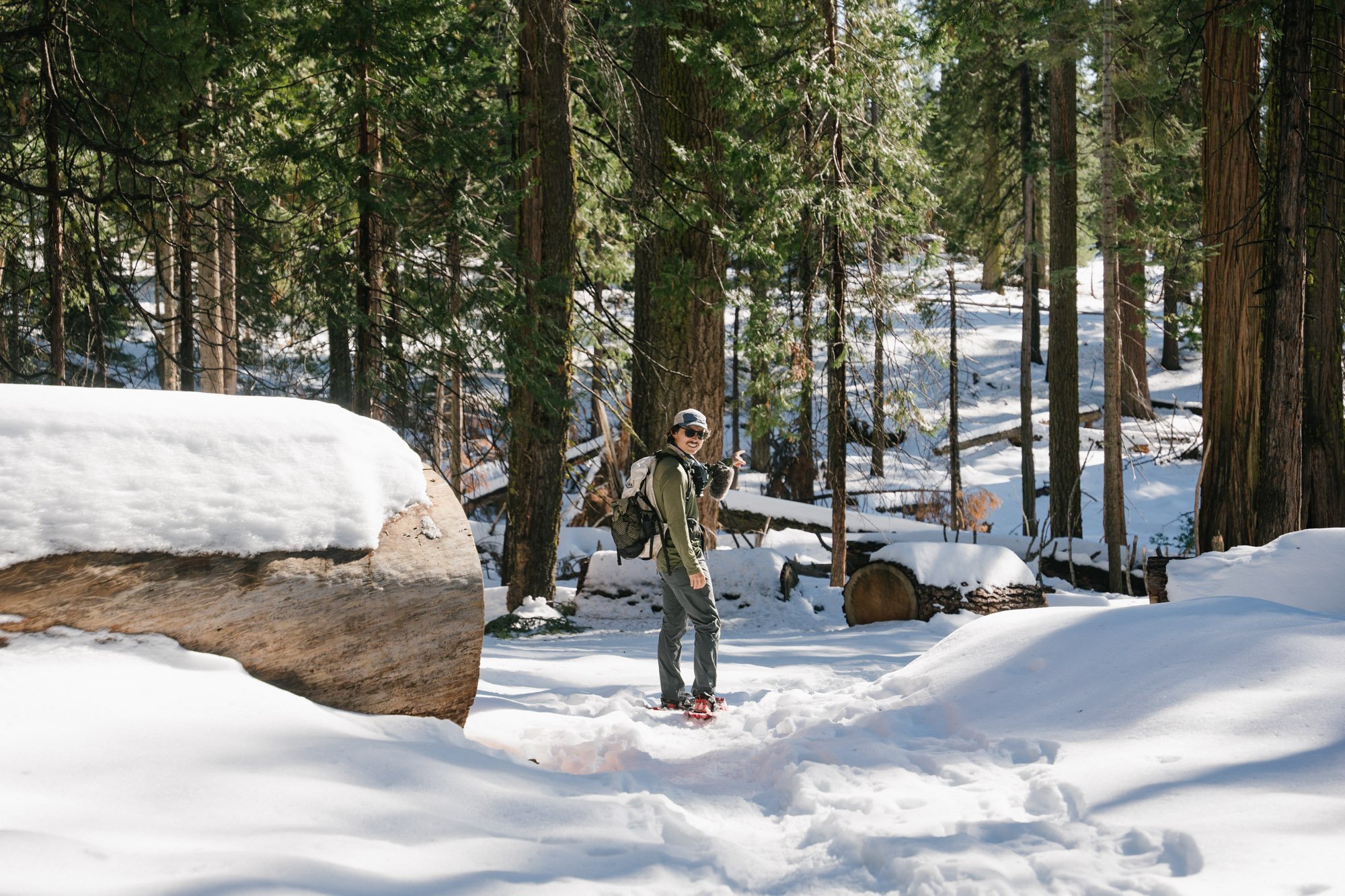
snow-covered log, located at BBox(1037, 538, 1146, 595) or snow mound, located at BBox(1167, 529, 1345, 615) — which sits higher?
snow mound, located at BBox(1167, 529, 1345, 615)

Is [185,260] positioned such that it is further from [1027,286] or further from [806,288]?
[1027,286]

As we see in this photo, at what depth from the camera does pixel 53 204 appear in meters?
6.82

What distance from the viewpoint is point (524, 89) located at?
1091cm

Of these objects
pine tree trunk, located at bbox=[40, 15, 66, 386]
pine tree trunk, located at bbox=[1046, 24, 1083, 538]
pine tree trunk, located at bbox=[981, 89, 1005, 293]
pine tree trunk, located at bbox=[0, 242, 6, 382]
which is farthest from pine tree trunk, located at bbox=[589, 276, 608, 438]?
pine tree trunk, located at bbox=[981, 89, 1005, 293]

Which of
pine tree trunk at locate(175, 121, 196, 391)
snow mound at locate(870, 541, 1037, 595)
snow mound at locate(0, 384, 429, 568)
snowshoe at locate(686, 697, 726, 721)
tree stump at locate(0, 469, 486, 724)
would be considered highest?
pine tree trunk at locate(175, 121, 196, 391)

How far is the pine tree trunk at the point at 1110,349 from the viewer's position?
42.2 ft

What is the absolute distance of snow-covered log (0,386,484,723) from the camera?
3420 mm

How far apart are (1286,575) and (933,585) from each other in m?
3.77

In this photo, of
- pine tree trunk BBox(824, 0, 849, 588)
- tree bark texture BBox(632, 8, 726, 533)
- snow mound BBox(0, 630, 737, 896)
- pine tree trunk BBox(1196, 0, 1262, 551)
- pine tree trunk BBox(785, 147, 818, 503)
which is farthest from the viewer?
tree bark texture BBox(632, 8, 726, 533)

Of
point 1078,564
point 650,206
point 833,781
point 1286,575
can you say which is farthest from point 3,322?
point 1286,575

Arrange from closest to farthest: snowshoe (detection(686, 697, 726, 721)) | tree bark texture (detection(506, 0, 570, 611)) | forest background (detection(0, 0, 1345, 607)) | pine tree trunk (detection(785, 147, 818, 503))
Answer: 1. snowshoe (detection(686, 697, 726, 721))
2. forest background (detection(0, 0, 1345, 607))
3. tree bark texture (detection(506, 0, 570, 611))
4. pine tree trunk (detection(785, 147, 818, 503))

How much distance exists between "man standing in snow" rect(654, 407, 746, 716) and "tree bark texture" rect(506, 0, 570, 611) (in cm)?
434

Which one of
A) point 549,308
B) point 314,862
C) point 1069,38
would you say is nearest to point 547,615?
point 549,308

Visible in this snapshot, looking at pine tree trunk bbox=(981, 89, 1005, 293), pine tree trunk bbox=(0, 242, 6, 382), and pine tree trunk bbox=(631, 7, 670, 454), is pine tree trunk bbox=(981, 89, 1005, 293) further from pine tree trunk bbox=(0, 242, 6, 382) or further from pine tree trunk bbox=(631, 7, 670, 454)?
pine tree trunk bbox=(0, 242, 6, 382)
